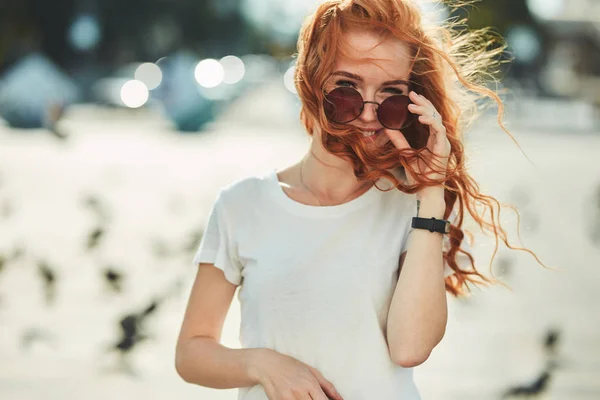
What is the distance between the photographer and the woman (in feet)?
8.97

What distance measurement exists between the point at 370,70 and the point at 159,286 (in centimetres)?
557

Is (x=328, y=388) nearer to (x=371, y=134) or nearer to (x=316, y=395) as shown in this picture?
(x=316, y=395)

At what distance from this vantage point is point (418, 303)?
2.70 m

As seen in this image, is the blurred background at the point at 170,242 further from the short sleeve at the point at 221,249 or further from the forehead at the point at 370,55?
the short sleeve at the point at 221,249

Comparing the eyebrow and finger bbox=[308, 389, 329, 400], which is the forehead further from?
finger bbox=[308, 389, 329, 400]

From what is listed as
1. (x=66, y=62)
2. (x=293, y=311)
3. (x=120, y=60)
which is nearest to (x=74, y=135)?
(x=293, y=311)

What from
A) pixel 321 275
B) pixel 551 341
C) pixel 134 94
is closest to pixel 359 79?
pixel 321 275

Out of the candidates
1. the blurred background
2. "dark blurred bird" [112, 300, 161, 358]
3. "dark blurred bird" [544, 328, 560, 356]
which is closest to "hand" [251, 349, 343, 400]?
the blurred background

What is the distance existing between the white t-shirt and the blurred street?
1.44 ft

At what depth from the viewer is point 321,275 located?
2.78 metres

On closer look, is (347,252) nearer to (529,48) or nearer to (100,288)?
(100,288)

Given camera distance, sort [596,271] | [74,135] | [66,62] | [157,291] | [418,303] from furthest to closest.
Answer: [66,62] → [74,135] → [596,271] → [157,291] → [418,303]

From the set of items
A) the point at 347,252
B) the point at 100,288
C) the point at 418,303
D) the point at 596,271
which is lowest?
the point at 418,303

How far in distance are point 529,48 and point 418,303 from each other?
70.3 metres
